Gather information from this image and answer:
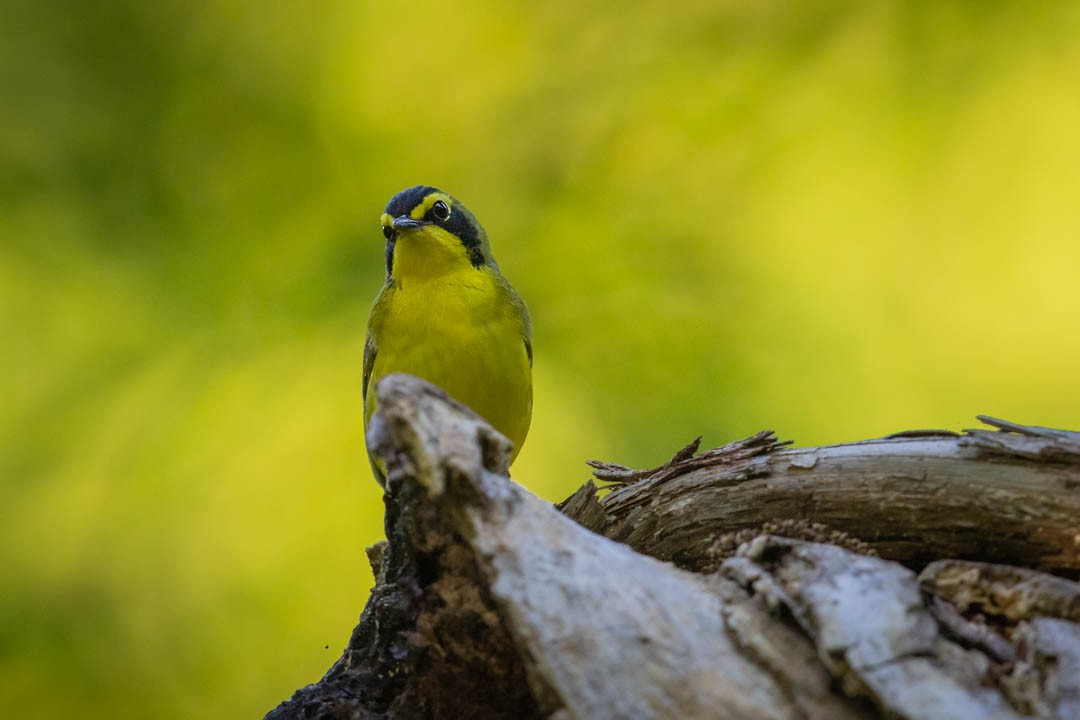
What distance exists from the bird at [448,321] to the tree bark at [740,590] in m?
1.44

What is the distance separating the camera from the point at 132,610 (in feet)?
14.4

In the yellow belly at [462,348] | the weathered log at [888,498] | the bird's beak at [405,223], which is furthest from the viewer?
the bird's beak at [405,223]

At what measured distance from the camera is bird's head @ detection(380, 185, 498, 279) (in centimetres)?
410

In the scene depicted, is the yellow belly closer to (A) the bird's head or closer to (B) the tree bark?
(A) the bird's head

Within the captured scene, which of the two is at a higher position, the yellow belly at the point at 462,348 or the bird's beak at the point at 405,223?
the bird's beak at the point at 405,223

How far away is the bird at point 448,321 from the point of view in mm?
3828

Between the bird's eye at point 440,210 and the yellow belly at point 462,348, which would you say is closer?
the yellow belly at point 462,348

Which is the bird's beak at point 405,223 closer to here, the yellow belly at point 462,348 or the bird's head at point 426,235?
the bird's head at point 426,235

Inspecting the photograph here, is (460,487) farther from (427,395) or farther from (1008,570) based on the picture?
(1008,570)

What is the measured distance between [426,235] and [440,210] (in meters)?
0.18

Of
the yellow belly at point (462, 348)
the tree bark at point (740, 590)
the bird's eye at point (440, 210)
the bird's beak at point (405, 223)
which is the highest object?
the bird's eye at point (440, 210)

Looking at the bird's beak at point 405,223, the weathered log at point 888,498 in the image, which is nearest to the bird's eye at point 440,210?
the bird's beak at point 405,223

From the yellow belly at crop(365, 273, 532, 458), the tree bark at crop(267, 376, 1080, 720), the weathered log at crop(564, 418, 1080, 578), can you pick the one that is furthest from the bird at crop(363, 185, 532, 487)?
the tree bark at crop(267, 376, 1080, 720)

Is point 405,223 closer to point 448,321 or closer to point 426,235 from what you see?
point 426,235
